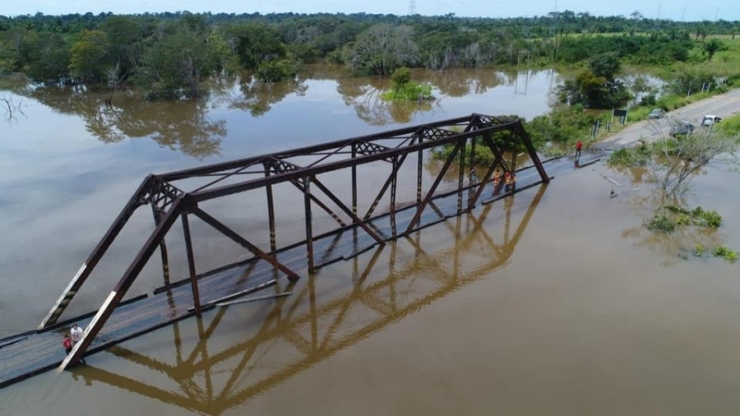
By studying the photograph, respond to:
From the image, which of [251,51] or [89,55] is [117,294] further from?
[251,51]

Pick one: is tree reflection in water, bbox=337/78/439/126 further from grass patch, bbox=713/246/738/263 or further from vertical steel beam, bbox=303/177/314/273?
grass patch, bbox=713/246/738/263

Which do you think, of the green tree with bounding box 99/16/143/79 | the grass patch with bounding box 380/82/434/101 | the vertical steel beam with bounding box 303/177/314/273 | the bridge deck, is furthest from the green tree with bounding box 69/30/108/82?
the vertical steel beam with bounding box 303/177/314/273

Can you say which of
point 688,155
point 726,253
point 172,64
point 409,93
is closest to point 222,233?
point 726,253

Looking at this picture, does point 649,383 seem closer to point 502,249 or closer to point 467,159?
point 502,249

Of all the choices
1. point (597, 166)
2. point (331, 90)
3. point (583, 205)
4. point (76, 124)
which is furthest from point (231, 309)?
point (331, 90)

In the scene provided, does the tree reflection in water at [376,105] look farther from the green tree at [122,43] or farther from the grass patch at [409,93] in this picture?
the green tree at [122,43]

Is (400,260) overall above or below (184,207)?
below

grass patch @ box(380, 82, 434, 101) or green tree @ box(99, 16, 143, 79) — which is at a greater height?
green tree @ box(99, 16, 143, 79)

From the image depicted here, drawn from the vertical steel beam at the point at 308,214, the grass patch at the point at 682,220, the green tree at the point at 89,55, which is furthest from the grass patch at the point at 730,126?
the green tree at the point at 89,55
